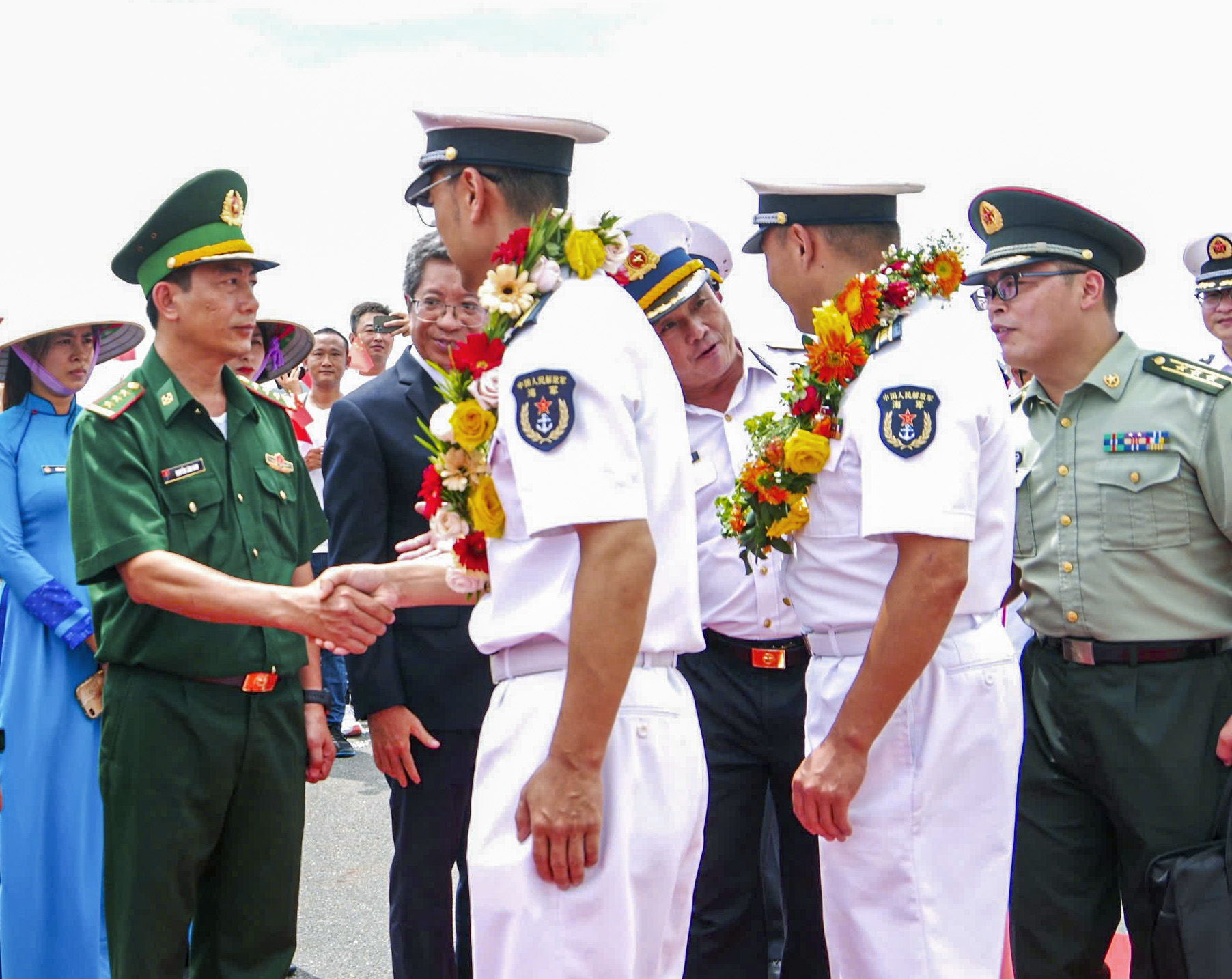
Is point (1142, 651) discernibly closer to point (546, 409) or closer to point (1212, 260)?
point (546, 409)

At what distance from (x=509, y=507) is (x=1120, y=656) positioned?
6.70 ft

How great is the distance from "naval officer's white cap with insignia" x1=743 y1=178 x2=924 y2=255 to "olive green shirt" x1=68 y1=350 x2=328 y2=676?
1592mm

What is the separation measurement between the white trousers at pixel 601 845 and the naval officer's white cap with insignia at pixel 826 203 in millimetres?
1329

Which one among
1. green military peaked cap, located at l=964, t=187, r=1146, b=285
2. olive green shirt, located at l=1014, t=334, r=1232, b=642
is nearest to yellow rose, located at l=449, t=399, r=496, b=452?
green military peaked cap, located at l=964, t=187, r=1146, b=285

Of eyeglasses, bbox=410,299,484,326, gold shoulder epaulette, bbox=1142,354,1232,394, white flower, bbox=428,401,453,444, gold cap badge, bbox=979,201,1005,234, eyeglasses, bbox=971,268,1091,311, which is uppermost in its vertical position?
gold cap badge, bbox=979,201,1005,234

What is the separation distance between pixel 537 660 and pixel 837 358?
114 cm

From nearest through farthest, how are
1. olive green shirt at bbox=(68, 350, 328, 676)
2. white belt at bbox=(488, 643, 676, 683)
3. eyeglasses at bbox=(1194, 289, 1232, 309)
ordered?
white belt at bbox=(488, 643, 676, 683) → olive green shirt at bbox=(68, 350, 328, 676) → eyeglasses at bbox=(1194, 289, 1232, 309)

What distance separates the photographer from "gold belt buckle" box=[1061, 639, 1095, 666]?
11.8ft

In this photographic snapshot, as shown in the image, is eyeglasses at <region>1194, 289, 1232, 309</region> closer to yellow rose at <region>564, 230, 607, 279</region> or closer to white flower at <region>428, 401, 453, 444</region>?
yellow rose at <region>564, 230, 607, 279</region>

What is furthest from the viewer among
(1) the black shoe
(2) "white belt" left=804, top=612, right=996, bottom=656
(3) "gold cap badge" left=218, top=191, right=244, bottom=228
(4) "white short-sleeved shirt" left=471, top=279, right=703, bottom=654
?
(1) the black shoe

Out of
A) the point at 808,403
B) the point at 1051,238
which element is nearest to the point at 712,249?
the point at 1051,238

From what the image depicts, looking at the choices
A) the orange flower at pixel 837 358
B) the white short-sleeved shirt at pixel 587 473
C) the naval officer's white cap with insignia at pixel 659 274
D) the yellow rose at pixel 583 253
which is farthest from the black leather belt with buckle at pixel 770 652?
the yellow rose at pixel 583 253

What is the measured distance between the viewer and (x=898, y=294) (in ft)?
9.78

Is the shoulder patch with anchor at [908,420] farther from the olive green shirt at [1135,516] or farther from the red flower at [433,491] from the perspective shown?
the olive green shirt at [1135,516]
